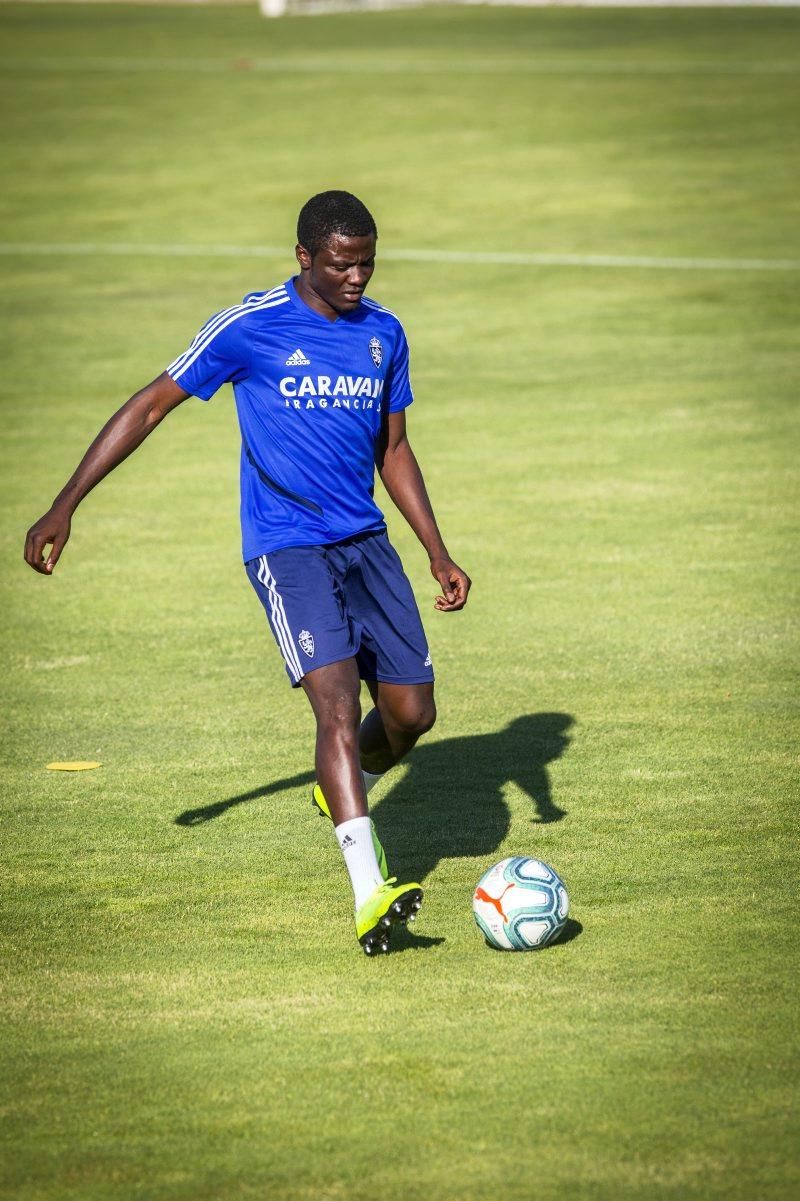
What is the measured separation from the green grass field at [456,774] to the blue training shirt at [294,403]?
4.87ft

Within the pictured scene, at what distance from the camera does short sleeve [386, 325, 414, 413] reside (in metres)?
6.96

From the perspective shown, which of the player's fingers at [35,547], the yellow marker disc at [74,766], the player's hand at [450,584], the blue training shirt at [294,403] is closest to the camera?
the player's fingers at [35,547]

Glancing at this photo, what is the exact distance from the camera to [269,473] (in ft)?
22.1

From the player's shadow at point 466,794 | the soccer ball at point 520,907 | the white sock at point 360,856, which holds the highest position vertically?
the white sock at point 360,856

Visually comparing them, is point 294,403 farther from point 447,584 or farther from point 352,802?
point 352,802

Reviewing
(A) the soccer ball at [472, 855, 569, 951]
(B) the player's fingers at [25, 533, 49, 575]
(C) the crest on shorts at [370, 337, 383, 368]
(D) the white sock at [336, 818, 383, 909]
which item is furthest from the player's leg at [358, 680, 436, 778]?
(B) the player's fingers at [25, 533, 49, 575]

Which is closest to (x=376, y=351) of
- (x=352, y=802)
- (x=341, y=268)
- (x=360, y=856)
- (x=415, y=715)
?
(x=341, y=268)

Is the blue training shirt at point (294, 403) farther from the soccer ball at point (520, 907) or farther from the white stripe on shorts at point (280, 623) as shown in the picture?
the soccer ball at point (520, 907)

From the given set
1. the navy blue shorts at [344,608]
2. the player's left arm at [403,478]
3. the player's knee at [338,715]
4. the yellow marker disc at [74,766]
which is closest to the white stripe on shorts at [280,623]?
the navy blue shorts at [344,608]

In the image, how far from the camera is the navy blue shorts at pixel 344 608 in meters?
6.49

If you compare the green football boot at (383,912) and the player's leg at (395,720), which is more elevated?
the player's leg at (395,720)

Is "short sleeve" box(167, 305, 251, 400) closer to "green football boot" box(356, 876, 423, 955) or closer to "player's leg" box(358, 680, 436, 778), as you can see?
"player's leg" box(358, 680, 436, 778)

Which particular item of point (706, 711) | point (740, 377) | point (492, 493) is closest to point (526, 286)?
point (740, 377)

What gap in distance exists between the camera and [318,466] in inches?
265
